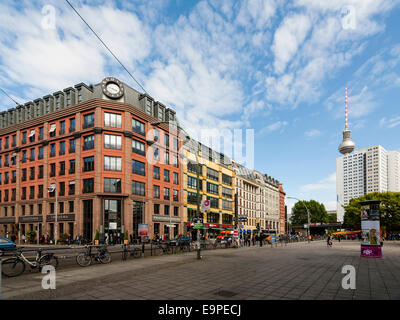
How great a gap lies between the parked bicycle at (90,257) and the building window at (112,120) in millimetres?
28422

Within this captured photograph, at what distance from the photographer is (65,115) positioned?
44812 millimetres

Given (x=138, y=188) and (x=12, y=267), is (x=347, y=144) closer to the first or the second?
(x=138, y=188)

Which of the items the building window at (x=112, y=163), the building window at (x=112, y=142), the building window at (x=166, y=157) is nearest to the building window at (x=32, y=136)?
the building window at (x=112, y=142)

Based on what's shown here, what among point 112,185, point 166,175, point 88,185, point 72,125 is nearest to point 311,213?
point 166,175

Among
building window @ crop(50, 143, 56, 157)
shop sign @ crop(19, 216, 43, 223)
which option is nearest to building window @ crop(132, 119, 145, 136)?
building window @ crop(50, 143, 56, 157)

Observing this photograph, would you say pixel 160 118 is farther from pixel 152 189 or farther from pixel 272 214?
pixel 272 214

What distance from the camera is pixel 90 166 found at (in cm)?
4128

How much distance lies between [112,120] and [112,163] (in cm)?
664

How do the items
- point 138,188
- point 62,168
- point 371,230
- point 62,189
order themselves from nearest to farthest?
point 371,230 < point 62,189 < point 138,188 < point 62,168

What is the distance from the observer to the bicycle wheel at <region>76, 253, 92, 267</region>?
14.9 m

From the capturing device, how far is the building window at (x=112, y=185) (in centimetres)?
4050

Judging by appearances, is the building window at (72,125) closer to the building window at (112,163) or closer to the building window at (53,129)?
the building window at (53,129)

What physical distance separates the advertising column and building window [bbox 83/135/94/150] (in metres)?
35.9

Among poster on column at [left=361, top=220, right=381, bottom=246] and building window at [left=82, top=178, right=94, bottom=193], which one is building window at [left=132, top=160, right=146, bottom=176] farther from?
poster on column at [left=361, top=220, right=381, bottom=246]
